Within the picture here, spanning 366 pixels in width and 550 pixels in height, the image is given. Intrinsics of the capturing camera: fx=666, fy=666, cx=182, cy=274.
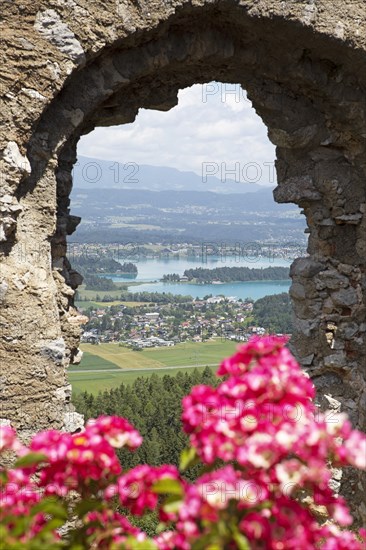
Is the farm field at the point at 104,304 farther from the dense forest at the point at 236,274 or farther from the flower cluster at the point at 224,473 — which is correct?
the flower cluster at the point at 224,473

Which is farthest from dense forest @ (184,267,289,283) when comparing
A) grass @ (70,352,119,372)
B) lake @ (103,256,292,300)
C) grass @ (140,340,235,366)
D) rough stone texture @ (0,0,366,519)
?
rough stone texture @ (0,0,366,519)

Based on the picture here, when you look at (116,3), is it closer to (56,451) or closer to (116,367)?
(56,451)

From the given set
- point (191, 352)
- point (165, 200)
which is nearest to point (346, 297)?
point (191, 352)

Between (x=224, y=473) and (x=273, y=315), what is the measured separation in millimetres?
20797

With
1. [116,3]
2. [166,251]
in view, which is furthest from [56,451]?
[166,251]

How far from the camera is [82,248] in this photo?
1438 inches

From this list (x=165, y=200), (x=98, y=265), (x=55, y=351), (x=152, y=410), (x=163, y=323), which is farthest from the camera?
(x=165, y=200)

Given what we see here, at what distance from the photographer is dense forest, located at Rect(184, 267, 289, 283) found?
41.7m

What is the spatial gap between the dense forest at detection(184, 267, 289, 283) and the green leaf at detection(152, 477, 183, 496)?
38480mm

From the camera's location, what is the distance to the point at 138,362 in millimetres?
32406

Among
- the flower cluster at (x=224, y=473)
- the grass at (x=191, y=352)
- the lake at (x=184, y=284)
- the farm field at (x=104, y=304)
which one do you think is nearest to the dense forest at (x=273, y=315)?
the grass at (x=191, y=352)

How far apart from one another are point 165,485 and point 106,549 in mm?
339

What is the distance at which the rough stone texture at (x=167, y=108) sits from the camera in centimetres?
369

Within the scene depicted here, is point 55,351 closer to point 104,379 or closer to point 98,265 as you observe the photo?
point 104,379
